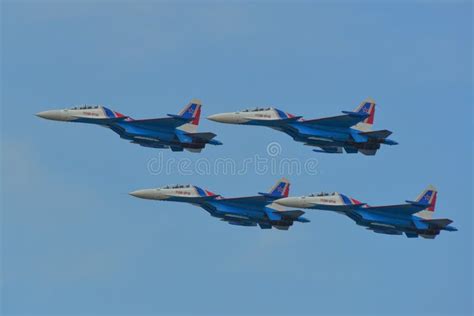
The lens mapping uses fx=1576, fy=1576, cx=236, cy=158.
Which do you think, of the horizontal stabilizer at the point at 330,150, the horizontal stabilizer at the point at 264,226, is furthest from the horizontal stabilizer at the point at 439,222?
the horizontal stabilizer at the point at 264,226

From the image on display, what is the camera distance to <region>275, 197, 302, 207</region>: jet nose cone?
12412 centimetres

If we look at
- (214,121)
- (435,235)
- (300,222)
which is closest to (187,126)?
(214,121)

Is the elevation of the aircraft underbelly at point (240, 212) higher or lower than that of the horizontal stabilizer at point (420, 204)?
lower

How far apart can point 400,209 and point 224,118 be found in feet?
51.5

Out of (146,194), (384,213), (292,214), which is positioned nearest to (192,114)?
(146,194)

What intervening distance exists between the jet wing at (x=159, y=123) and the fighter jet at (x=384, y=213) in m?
10.2

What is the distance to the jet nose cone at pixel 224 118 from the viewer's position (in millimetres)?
124875

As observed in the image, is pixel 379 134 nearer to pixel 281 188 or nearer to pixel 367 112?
pixel 367 112

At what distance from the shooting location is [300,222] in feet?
413

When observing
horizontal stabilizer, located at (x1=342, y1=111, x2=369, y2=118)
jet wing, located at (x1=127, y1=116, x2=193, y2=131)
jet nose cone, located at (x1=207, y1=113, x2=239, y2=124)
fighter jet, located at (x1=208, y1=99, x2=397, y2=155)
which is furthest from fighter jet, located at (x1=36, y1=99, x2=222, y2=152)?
horizontal stabilizer, located at (x1=342, y1=111, x2=369, y2=118)

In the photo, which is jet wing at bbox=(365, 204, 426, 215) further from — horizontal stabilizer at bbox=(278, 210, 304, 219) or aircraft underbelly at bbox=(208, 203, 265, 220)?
aircraft underbelly at bbox=(208, 203, 265, 220)

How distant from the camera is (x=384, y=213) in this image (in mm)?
125125

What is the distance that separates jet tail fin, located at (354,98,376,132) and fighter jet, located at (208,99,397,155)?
55.1 inches

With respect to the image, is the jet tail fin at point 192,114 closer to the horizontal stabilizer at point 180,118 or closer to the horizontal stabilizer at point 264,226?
the horizontal stabilizer at point 180,118
